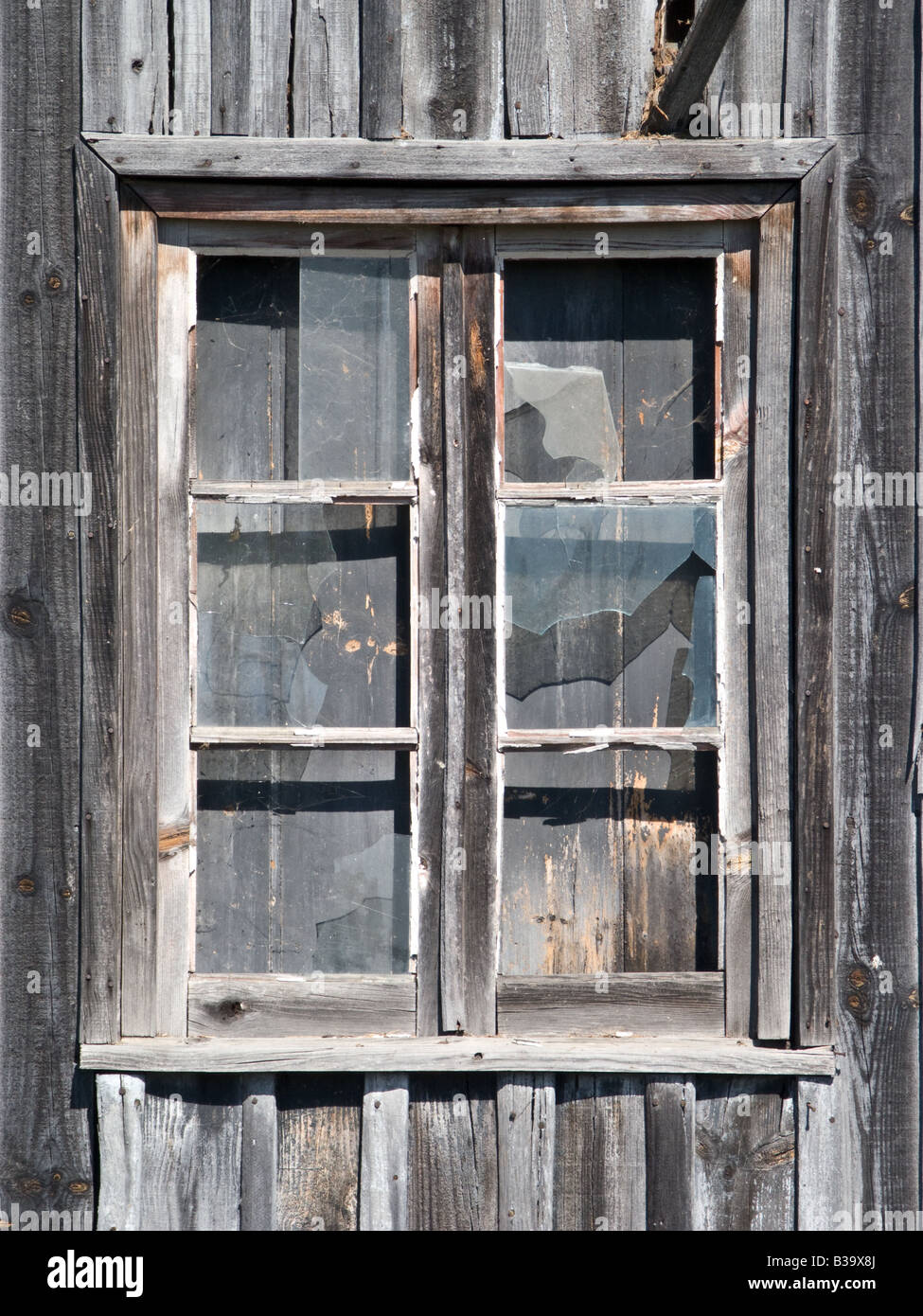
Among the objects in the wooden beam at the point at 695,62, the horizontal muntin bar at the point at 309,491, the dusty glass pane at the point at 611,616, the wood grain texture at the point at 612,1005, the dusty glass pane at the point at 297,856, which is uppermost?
the wooden beam at the point at 695,62

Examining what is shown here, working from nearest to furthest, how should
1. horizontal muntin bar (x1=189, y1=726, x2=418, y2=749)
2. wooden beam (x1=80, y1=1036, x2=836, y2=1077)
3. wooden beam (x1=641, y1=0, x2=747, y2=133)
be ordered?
wooden beam (x1=641, y1=0, x2=747, y2=133)
wooden beam (x1=80, y1=1036, x2=836, y2=1077)
horizontal muntin bar (x1=189, y1=726, x2=418, y2=749)

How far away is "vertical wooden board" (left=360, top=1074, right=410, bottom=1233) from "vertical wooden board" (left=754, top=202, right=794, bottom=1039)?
32.4 inches

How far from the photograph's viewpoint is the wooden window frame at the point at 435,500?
7.00 ft

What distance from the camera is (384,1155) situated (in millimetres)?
2164

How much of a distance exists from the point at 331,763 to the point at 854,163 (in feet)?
5.83

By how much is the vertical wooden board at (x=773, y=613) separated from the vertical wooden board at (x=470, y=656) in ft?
1.95

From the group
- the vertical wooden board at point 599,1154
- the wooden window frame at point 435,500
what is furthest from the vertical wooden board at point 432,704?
the vertical wooden board at point 599,1154

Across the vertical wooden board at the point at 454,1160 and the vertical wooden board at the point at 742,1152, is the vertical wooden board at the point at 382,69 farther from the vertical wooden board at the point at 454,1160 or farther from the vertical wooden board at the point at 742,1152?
the vertical wooden board at the point at 742,1152

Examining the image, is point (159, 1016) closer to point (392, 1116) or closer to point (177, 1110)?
point (177, 1110)

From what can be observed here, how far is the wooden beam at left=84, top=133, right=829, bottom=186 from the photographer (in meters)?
2.13

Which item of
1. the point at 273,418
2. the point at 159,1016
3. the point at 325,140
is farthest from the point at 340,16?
the point at 159,1016

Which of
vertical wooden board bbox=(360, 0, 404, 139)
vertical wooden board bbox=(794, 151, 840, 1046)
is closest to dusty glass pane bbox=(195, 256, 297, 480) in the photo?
vertical wooden board bbox=(360, 0, 404, 139)

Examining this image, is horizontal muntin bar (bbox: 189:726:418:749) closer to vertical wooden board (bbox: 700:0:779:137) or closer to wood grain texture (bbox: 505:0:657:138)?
wood grain texture (bbox: 505:0:657:138)

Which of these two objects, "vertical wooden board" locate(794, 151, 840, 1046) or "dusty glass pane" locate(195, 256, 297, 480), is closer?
"vertical wooden board" locate(794, 151, 840, 1046)
